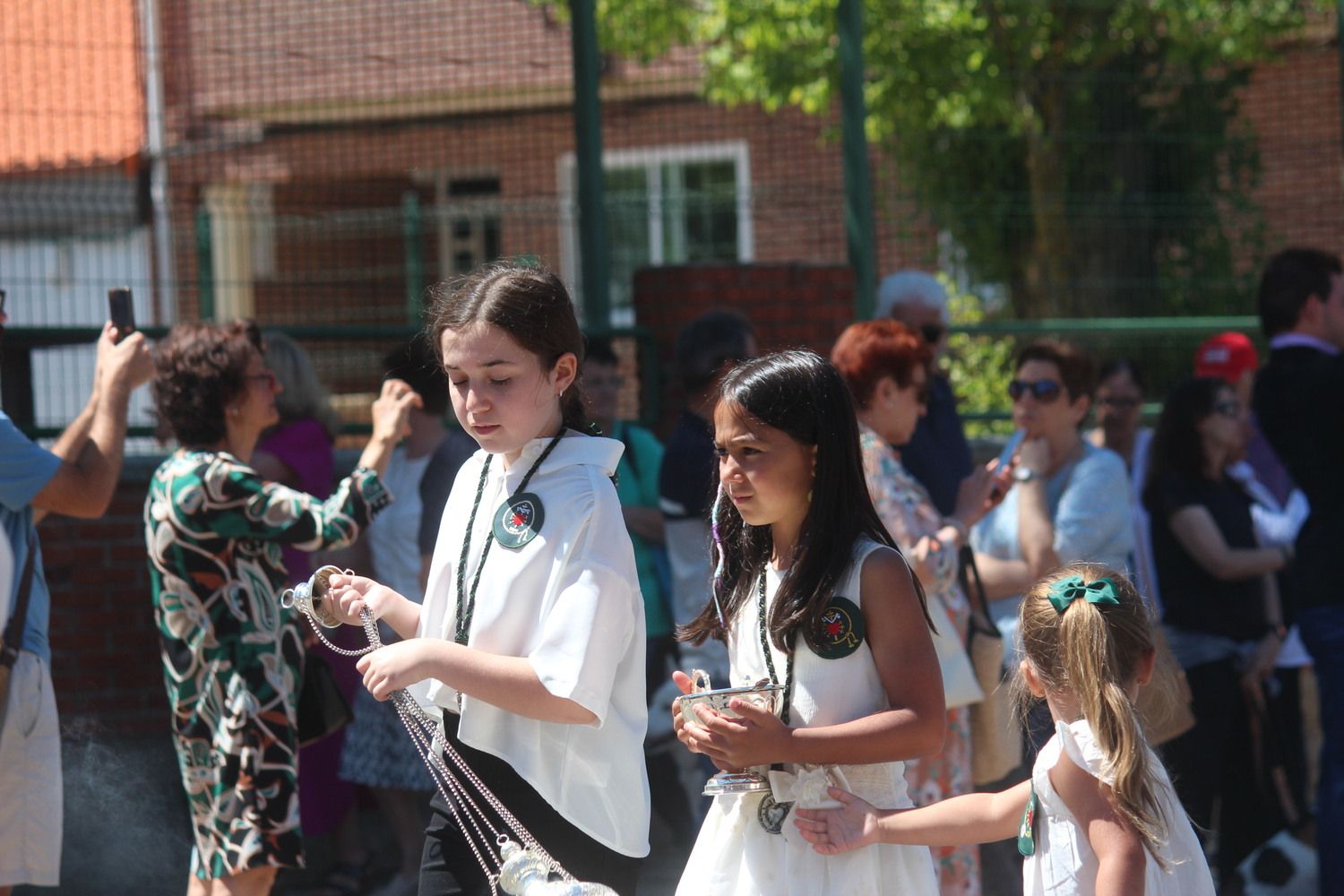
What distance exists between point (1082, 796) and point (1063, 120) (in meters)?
7.42

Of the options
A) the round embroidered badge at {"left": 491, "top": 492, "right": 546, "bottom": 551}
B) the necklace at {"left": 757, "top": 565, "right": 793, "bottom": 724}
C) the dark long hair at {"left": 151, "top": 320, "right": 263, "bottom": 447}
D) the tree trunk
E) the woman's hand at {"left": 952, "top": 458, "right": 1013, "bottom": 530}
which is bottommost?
the necklace at {"left": 757, "top": 565, "right": 793, "bottom": 724}

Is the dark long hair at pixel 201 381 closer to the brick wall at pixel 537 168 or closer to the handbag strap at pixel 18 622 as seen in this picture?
the handbag strap at pixel 18 622

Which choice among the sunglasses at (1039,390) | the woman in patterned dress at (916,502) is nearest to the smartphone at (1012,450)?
the sunglasses at (1039,390)

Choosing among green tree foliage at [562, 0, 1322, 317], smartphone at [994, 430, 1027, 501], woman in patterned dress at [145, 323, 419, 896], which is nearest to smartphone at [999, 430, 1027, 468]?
smartphone at [994, 430, 1027, 501]

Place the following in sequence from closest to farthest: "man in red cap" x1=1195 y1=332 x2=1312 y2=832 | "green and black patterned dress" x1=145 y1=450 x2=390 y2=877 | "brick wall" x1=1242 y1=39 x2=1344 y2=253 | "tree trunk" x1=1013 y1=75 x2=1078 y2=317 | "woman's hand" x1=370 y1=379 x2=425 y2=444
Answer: "green and black patterned dress" x1=145 y1=450 x2=390 y2=877 < "woman's hand" x1=370 y1=379 x2=425 y2=444 < "man in red cap" x1=1195 y1=332 x2=1312 y2=832 < "tree trunk" x1=1013 y1=75 x2=1078 y2=317 < "brick wall" x1=1242 y1=39 x2=1344 y2=253

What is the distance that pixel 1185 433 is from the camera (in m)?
5.85

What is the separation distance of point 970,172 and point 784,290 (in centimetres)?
308

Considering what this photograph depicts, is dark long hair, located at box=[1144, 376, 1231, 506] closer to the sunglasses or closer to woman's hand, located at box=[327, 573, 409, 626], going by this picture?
the sunglasses

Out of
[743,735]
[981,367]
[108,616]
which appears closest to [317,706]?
[743,735]

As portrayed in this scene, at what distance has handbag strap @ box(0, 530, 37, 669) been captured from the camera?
151 inches

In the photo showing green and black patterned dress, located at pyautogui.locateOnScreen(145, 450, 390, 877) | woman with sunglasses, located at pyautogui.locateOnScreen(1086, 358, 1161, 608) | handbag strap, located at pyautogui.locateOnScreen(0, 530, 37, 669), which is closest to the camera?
handbag strap, located at pyautogui.locateOnScreen(0, 530, 37, 669)

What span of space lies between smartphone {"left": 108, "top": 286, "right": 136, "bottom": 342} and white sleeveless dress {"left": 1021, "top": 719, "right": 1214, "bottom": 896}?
261cm

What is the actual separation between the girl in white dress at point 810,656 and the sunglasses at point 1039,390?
7.78ft

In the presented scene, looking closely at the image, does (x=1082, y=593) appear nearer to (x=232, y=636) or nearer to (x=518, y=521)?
(x=518, y=521)
